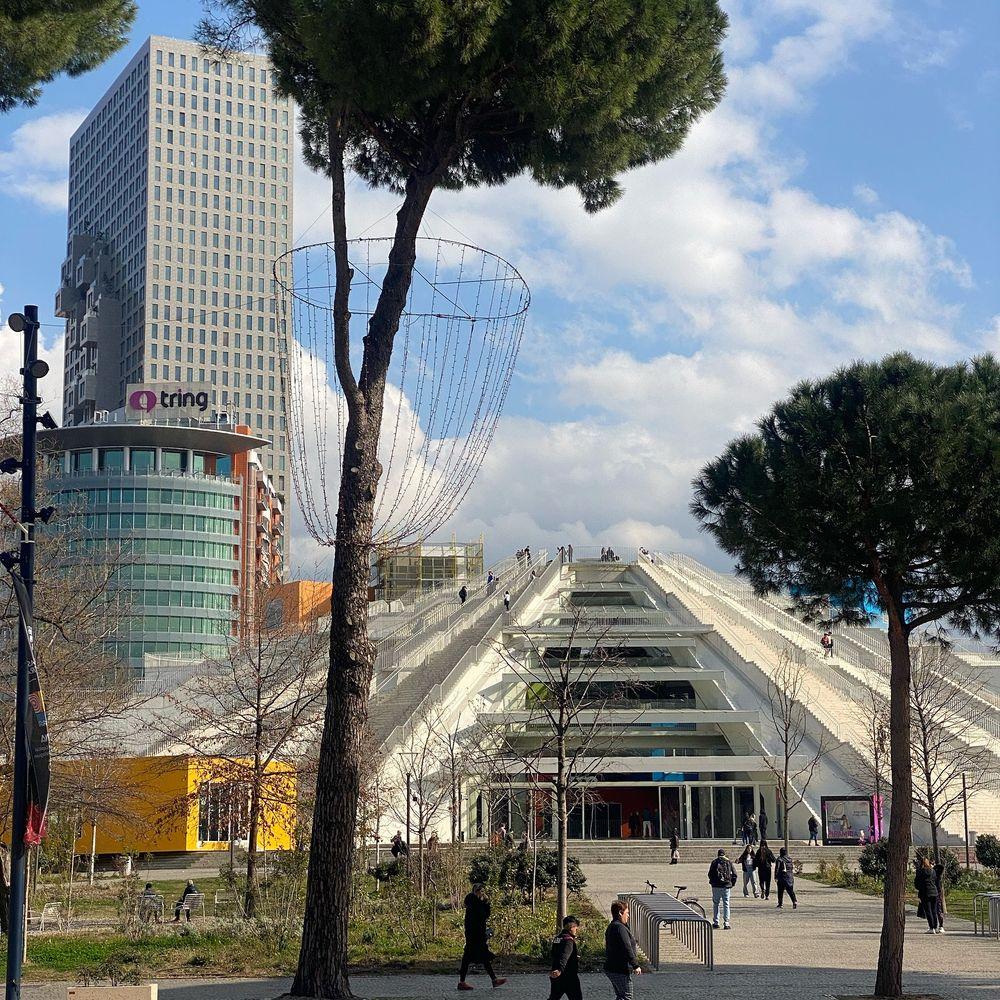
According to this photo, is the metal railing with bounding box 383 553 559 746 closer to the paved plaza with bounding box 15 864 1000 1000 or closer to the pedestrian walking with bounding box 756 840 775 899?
the pedestrian walking with bounding box 756 840 775 899

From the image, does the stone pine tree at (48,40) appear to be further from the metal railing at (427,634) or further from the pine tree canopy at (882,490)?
the metal railing at (427,634)

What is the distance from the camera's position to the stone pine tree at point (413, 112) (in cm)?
1326

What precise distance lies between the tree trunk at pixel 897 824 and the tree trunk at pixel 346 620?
642 cm

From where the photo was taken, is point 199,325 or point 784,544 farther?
point 199,325

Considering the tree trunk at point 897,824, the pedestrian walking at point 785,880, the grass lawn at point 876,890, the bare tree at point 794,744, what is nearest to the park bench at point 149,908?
the pedestrian walking at point 785,880

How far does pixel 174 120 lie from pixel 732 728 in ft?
416

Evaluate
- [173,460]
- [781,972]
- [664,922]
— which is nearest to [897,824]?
[781,972]

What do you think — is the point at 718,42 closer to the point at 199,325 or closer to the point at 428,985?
the point at 428,985

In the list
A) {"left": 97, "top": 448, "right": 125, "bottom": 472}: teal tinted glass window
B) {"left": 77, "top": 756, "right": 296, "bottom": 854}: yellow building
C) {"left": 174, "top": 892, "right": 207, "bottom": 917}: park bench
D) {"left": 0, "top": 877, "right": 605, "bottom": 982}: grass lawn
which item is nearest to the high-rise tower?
{"left": 97, "top": 448, "right": 125, "bottom": 472}: teal tinted glass window

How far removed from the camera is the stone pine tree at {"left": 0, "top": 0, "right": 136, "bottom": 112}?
14.7 metres

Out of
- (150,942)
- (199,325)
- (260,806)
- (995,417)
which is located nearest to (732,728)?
(260,806)

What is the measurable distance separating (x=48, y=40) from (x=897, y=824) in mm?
13546

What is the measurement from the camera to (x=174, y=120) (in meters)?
156

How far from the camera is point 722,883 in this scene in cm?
2327
